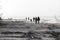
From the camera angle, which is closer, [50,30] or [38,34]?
[38,34]

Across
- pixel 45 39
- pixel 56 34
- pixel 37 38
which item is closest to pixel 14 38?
pixel 37 38

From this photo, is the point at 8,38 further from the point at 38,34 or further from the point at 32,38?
the point at 38,34

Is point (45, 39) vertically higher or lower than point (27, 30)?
lower

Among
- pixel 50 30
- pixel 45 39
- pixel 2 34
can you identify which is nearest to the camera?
pixel 45 39

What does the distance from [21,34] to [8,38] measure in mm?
1161

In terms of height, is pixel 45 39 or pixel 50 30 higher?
pixel 50 30

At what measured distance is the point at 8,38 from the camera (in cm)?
742

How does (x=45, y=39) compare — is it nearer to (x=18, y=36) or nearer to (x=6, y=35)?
(x=18, y=36)

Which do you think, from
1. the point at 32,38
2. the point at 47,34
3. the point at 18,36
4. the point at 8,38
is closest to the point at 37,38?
the point at 32,38

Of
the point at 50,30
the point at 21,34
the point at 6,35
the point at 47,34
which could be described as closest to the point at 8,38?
the point at 6,35

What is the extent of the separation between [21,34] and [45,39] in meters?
2.08

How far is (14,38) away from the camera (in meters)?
7.46

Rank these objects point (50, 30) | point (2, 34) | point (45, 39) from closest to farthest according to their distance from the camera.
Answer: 1. point (45, 39)
2. point (2, 34)
3. point (50, 30)

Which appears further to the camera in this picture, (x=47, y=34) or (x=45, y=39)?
(x=47, y=34)
